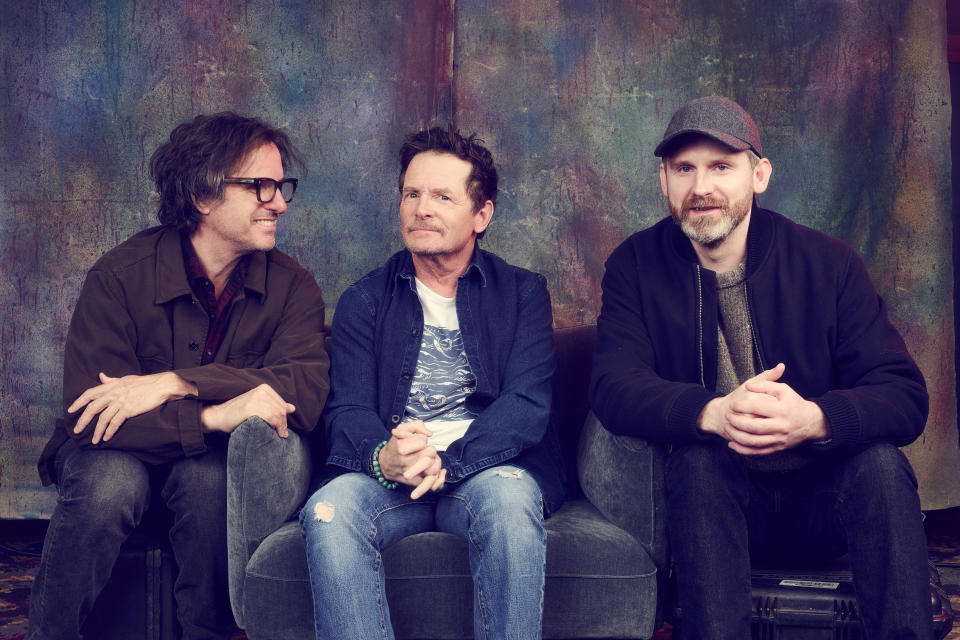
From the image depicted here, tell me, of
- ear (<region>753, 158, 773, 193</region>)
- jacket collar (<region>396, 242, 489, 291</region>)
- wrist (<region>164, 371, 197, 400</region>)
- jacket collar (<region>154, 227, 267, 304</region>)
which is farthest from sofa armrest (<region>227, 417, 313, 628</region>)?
ear (<region>753, 158, 773, 193</region>)

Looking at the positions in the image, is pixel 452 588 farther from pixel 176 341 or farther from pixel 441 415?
pixel 176 341

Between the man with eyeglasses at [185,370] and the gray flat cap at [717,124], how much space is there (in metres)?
1.09

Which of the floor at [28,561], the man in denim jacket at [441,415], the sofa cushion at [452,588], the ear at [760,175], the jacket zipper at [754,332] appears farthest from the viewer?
the floor at [28,561]

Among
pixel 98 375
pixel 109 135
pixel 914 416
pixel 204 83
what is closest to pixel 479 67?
pixel 204 83

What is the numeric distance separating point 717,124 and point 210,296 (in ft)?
4.57

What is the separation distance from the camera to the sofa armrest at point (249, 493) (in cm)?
230

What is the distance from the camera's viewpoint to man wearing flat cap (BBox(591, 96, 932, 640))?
2.04 meters

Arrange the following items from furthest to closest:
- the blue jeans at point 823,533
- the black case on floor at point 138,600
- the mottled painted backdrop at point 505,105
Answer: the mottled painted backdrop at point 505,105, the black case on floor at point 138,600, the blue jeans at point 823,533

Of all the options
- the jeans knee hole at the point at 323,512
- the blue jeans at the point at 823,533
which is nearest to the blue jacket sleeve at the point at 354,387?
the jeans knee hole at the point at 323,512

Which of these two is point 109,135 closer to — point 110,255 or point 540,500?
point 110,255

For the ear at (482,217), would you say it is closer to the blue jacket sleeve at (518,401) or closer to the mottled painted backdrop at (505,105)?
the blue jacket sleeve at (518,401)

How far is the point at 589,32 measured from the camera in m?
3.80

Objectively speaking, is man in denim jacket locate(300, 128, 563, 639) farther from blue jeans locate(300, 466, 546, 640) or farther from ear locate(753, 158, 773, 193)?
ear locate(753, 158, 773, 193)

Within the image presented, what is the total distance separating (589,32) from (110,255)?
202cm
